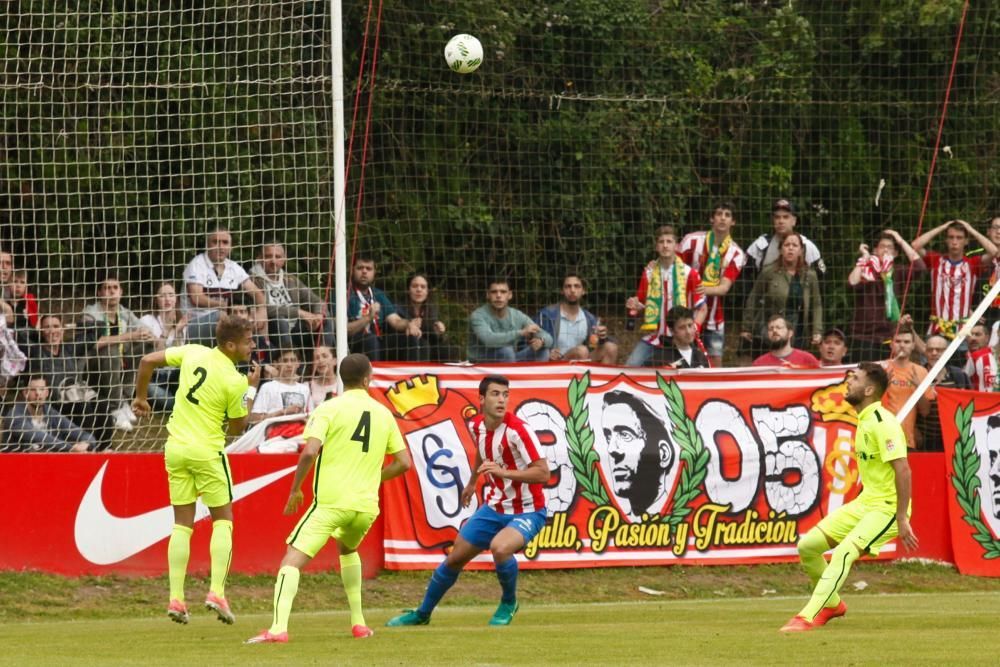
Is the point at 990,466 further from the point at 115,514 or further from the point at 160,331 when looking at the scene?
the point at 115,514

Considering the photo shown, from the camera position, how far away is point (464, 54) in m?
16.6

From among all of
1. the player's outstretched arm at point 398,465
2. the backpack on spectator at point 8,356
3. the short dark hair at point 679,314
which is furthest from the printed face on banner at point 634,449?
the backpack on spectator at point 8,356

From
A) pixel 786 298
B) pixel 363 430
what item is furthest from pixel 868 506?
pixel 786 298

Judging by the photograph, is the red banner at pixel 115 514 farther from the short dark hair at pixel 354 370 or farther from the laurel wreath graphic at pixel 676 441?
the short dark hair at pixel 354 370

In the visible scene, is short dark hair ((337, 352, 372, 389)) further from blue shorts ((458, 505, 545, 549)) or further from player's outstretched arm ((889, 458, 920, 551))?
player's outstretched arm ((889, 458, 920, 551))

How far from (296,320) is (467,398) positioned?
189 centimetres

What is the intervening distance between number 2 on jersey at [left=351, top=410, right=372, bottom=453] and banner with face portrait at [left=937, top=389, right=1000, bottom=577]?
810 centimetres

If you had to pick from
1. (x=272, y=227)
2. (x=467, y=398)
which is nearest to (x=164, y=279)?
(x=272, y=227)

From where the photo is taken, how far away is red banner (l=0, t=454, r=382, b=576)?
14.8 meters

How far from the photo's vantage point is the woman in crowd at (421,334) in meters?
16.8

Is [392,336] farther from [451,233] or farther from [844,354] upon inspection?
[844,354]

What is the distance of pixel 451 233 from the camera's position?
19.2 m

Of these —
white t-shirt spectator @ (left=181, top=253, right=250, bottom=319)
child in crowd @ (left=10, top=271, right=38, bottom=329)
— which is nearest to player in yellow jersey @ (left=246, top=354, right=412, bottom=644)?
white t-shirt spectator @ (left=181, top=253, right=250, bottom=319)

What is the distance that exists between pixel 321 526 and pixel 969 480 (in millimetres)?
8655
